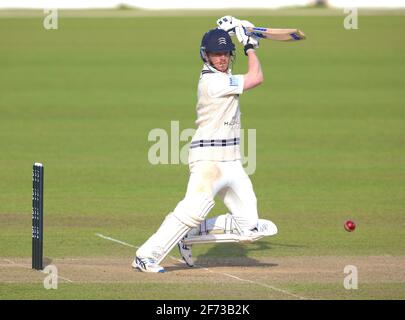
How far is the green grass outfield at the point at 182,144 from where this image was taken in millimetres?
13375

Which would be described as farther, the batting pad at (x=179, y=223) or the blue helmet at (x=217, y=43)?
the blue helmet at (x=217, y=43)

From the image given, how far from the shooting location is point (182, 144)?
21.9 meters

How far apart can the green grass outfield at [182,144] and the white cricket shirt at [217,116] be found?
4.31 feet

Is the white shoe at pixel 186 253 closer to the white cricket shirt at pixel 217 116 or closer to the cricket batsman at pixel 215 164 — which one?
the cricket batsman at pixel 215 164

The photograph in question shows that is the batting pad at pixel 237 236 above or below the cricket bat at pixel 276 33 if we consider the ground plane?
below

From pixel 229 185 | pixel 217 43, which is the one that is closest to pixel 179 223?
pixel 229 185

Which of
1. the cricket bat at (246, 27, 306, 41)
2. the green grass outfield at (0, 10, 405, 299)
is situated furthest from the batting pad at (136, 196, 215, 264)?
the cricket bat at (246, 27, 306, 41)

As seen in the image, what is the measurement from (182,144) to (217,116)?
1033 centimetres

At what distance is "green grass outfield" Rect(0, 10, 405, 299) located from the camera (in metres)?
13.4

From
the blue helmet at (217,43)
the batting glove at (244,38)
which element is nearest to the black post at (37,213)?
the blue helmet at (217,43)

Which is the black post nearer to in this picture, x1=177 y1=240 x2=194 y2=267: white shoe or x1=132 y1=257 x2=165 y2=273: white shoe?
x1=132 y1=257 x2=165 y2=273: white shoe

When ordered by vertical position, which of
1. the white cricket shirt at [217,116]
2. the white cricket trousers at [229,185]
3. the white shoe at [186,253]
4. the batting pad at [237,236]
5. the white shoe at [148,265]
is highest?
the white cricket shirt at [217,116]

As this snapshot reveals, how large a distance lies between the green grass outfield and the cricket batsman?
52cm
